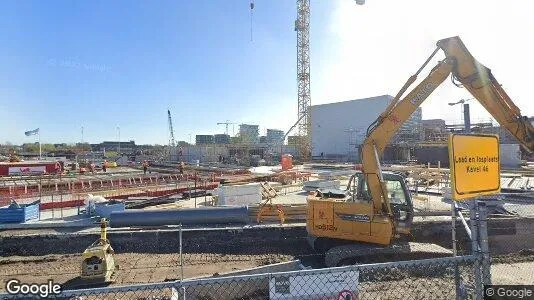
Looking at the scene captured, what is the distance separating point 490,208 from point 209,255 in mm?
10733

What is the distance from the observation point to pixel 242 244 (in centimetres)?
1199

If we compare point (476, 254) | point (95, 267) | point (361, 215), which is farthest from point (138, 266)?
point (476, 254)

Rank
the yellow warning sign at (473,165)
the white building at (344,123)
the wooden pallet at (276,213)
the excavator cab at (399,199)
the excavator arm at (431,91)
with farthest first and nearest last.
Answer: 1. the white building at (344,123)
2. the wooden pallet at (276,213)
3. the excavator cab at (399,199)
4. the excavator arm at (431,91)
5. the yellow warning sign at (473,165)

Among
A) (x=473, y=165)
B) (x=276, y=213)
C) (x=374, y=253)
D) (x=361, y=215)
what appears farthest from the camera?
(x=276, y=213)

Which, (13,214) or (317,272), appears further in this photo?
(13,214)

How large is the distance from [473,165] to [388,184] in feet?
22.1

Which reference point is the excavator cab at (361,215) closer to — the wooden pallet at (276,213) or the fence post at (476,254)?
the wooden pallet at (276,213)

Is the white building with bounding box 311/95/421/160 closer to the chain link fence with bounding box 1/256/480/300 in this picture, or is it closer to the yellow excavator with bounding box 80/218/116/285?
the chain link fence with bounding box 1/256/480/300

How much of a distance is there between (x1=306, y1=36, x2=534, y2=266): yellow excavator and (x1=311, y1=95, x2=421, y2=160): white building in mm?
57541

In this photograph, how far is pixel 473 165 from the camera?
3.45 meters

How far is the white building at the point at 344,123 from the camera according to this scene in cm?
6906

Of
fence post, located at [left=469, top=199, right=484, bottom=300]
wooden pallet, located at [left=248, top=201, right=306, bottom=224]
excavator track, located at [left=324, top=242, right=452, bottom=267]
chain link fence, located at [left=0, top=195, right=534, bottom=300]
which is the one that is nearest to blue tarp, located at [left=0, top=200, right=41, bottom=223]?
chain link fence, located at [left=0, top=195, right=534, bottom=300]

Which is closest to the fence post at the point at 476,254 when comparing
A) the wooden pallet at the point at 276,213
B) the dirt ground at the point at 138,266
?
the dirt ground at the point at 138,266

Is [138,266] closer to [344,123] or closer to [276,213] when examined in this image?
[276,213]
